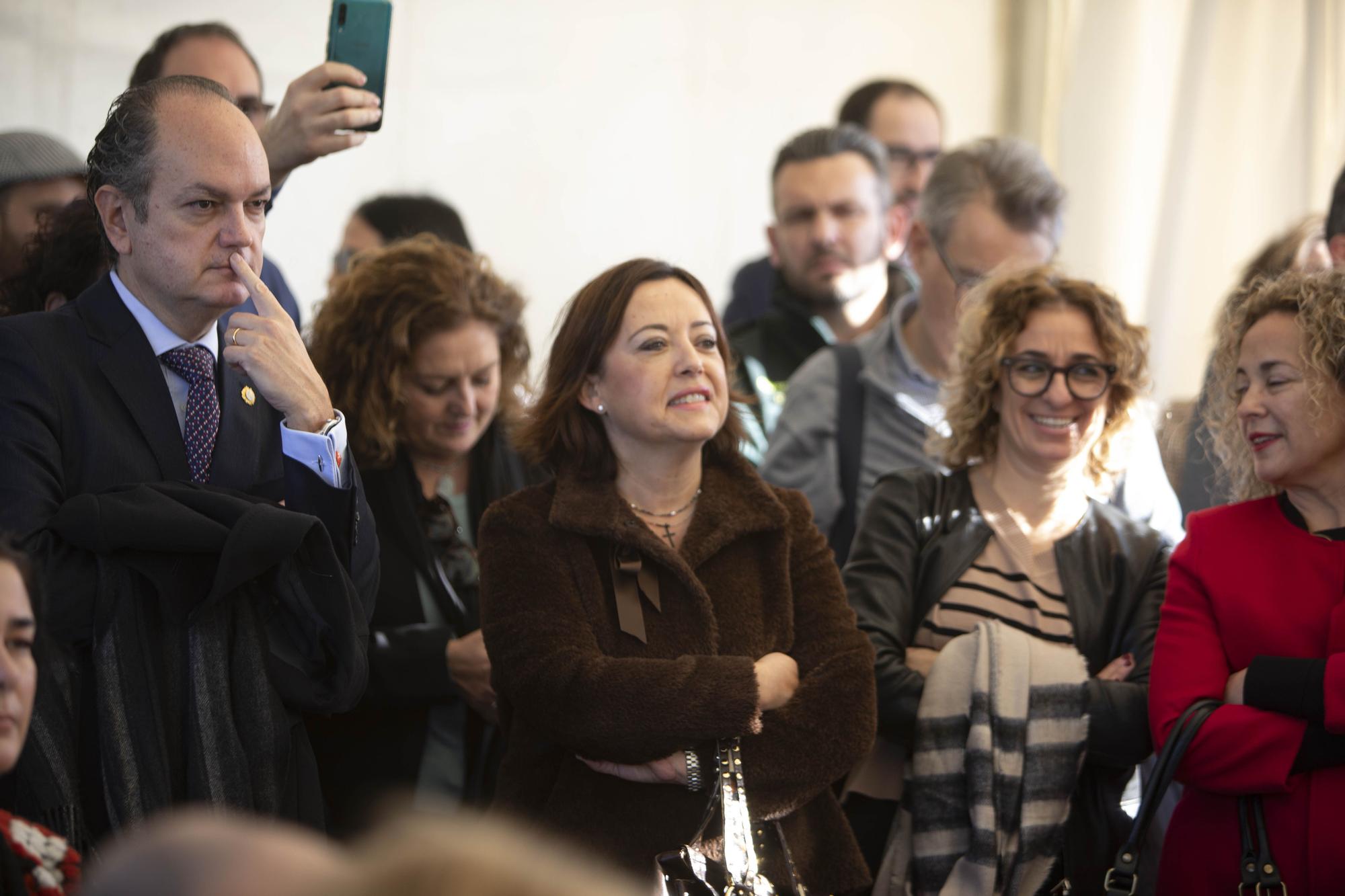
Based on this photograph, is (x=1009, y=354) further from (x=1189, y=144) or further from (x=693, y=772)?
(x=1189, y=144)

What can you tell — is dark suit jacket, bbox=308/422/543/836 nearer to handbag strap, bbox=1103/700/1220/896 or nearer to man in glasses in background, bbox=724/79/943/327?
handbag strap, bbox=1103/700/1220/896

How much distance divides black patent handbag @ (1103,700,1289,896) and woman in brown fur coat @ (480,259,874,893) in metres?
0.48

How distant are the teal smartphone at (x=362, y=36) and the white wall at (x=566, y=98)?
2.07m

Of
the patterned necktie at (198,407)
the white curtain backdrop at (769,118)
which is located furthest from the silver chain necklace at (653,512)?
the white curtain backdrop at (769,118)

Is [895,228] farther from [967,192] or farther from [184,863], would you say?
[184,863]

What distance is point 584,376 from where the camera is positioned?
2.82 metres

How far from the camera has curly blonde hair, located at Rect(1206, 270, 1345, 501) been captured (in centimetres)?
269

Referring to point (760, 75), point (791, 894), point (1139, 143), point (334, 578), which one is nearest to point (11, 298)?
point (334, 578)

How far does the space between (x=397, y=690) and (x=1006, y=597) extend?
132cm

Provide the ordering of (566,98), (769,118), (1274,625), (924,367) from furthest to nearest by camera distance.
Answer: (769,118), (566,98), (924,367), (1274,625)

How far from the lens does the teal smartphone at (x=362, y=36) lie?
2.97 m

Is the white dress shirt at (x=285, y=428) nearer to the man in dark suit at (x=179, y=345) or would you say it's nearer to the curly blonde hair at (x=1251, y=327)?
the man in dark suit at (x=179, y=345)

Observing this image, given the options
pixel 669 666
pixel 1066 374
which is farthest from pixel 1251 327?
pixel 669 666

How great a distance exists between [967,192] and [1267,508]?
1.31 meters
